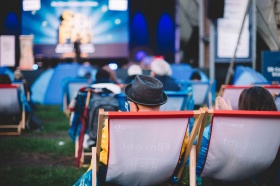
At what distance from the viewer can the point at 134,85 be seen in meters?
2.96

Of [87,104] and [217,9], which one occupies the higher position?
[217,9]

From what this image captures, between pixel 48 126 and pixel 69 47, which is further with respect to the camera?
pixel 69 47

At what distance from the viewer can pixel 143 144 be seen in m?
2.71

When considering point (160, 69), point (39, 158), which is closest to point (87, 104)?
point (39, 158)

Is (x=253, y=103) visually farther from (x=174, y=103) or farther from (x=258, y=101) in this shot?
(x=174, y=103)

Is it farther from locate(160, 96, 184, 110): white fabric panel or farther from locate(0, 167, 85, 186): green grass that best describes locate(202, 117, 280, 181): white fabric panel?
locate(160, 96, 184, 110): white fabric panel

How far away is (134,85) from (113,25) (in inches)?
975

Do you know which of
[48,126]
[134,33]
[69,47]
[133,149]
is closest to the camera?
[133,149]

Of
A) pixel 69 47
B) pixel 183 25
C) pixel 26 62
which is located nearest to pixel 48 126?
pixel 26 62

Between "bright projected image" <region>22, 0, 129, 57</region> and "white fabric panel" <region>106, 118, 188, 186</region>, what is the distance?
22.5m

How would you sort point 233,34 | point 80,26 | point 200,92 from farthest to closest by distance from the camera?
point 80,26 → point 233,34 → point 200,92

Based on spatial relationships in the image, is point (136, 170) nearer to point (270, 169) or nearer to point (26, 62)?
point (270, 169)

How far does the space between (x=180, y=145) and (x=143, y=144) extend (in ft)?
0.78

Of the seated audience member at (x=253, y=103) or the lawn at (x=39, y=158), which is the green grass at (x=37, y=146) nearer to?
the lawn at (x=39, y=158)
